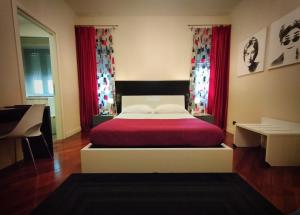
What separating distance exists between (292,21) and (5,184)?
390 centimetres

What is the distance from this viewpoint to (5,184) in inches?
63.4

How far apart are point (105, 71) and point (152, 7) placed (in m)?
1.75

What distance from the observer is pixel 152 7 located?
3.25 m

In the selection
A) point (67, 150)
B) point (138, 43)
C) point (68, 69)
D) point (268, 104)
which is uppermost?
point (138, 43)

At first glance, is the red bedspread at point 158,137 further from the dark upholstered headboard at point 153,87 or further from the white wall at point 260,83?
the dark upholstered headboard at point 153,87

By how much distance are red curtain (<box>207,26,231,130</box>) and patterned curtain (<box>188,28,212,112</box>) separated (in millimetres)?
106

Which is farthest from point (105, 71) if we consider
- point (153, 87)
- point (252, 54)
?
point (252, 54)

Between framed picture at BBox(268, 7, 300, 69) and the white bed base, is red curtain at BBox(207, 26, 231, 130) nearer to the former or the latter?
framed picture at BBox(268, 7, 300, 69)

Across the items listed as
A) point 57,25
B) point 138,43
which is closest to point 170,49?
point 138,43

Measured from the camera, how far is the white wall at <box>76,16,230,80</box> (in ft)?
12.0

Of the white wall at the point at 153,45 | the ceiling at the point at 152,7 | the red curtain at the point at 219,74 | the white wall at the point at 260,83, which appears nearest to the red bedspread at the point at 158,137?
the white wall at the point at 260,83

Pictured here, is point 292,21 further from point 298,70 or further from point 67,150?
point 67,150

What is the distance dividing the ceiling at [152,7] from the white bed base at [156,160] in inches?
114

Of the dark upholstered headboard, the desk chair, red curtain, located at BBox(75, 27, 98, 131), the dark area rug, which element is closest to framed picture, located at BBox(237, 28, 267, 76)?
the dark upholstered headboard
